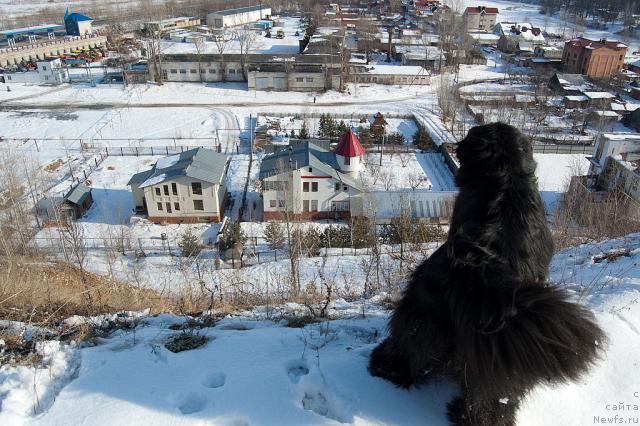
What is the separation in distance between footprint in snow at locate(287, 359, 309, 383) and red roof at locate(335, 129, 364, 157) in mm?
13267

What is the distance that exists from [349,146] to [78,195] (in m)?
10.0

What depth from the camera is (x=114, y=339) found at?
11.6ft

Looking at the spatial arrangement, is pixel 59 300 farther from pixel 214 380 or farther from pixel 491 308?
pixel 491 308

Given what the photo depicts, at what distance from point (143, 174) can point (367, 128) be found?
12.3m

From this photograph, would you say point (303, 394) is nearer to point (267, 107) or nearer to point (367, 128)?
point (367, 128)

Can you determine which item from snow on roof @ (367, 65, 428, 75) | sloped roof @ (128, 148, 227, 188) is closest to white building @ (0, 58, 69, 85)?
sloped roof @ (128, 148, 227, 188)

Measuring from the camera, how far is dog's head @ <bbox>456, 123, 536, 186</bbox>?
102 inches

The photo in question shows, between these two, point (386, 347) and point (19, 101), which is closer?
point (386, 347)

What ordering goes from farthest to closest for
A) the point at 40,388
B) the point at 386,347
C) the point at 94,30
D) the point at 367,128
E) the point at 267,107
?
the point at 94,30, the point at 267,107, the point at 367,128, the point at 386,347, the point at 40,388

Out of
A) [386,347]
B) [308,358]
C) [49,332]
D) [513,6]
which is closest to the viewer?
[386,347]

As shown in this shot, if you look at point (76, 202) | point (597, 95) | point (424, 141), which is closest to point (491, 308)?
point (76, 202)

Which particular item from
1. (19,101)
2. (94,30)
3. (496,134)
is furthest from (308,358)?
(94,30)

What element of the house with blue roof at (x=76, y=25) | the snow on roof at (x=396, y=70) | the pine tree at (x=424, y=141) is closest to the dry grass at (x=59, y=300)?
the pine tree at (x=424, y=141)

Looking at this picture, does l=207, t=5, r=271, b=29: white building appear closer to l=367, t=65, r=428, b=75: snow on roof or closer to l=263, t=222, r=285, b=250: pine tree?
l=367, t=65, r=428, b=75: snow on roof
